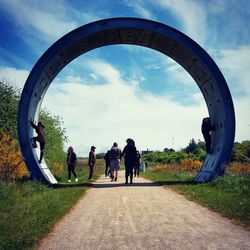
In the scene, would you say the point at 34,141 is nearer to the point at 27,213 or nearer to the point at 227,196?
the point at 27,213

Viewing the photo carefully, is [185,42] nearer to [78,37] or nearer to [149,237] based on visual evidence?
[78,37]

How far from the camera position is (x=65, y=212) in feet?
28.2

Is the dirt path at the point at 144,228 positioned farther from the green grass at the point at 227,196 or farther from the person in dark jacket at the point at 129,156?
the person in dark jacket at the point at 129,156

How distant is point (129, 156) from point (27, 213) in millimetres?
8864

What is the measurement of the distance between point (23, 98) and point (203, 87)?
8.08m

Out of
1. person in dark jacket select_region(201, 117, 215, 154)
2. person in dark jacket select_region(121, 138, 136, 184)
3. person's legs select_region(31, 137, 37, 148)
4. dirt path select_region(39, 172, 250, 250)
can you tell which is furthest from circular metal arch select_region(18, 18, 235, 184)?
dirt path select_region(39, 172, 250, 250)

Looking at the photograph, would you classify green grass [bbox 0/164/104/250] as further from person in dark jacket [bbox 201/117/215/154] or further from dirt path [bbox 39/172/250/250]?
person in dark jacket [bbox 201/117/215/154]

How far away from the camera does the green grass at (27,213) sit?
226 inches

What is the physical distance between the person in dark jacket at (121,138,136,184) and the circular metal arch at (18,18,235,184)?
2.94 meters

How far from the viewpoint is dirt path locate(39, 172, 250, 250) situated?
18.3 ft

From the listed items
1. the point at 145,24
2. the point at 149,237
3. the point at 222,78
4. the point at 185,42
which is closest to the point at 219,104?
the point at 222,78

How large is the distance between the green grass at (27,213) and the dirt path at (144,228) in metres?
0.23

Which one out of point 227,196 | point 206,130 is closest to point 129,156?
point 206,130

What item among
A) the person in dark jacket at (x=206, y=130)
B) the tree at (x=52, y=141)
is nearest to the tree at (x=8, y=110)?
the tree at (x=52, y=141)
